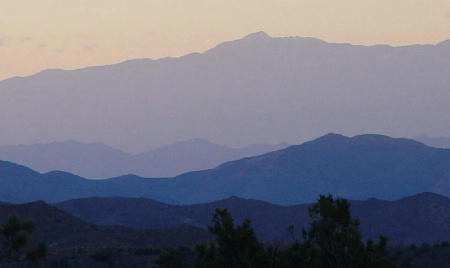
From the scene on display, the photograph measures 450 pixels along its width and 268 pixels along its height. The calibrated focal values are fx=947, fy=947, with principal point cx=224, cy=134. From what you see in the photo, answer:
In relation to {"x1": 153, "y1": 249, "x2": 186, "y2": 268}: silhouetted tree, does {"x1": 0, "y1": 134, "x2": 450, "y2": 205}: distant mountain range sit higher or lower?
higher

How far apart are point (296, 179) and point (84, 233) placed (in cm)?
8222

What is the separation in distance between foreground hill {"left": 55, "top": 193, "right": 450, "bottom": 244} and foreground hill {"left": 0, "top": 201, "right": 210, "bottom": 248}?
14792 mm

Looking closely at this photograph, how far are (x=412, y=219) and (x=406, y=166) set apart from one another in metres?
67.2

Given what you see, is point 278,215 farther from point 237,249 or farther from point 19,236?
point 237,249

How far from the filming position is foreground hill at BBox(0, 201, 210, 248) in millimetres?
55322

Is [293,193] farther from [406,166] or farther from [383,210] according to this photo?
[383,210]

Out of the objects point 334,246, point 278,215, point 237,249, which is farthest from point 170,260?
point 278,215

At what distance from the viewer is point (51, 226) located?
58.3m

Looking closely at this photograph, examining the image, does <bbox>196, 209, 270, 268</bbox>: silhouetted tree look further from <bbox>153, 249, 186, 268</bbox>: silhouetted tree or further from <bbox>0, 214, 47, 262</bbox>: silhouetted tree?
<bbox>0, 214, 47, 262</bbox>: silhouetted tree

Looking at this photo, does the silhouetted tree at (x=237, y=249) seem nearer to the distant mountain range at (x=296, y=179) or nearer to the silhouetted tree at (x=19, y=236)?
the silhouetted tree at (x=19, y=236)

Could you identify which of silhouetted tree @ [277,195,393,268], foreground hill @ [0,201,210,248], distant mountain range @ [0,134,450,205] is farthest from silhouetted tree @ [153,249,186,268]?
distant mountain range @ [0,134,450,205]

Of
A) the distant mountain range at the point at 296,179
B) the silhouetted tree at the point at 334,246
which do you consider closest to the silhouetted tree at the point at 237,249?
the silhouetted tree at the point at 334,246

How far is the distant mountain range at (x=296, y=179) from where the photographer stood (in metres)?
135

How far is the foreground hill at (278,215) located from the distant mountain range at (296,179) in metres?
41.8
